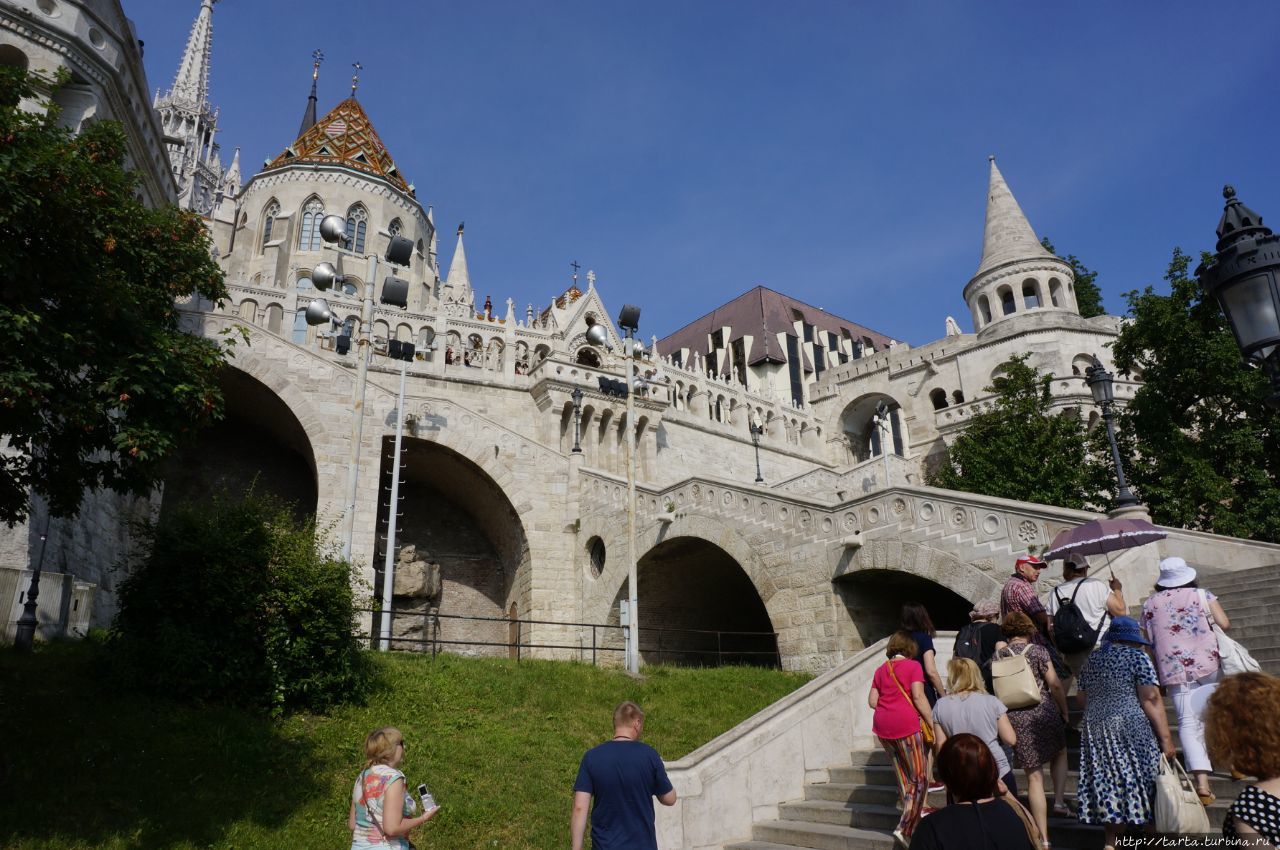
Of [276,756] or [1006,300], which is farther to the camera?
[1006,300]

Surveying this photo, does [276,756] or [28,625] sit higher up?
[28,625]

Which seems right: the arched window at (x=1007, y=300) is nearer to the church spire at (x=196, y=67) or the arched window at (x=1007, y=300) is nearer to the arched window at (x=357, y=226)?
the arched window at (x=357, y=226)

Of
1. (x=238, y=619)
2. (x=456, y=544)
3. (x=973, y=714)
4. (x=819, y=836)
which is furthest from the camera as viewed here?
(x=456, y=544)

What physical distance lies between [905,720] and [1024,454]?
22169 millimetres

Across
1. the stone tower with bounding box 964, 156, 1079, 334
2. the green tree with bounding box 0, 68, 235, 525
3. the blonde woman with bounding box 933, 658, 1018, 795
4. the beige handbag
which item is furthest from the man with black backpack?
the stone tower with bounding box 964, 156, 1079, 334

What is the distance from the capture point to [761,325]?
57500 mm

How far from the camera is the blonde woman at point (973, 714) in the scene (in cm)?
489

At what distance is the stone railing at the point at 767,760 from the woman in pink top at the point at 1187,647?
357 centimetres

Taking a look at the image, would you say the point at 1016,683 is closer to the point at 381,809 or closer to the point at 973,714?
the point at 973,714

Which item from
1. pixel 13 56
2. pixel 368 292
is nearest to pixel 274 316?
pixel 13 56

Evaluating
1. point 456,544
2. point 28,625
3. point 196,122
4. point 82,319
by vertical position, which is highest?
point 196,122

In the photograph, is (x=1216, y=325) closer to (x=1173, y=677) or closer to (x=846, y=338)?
(x=1173, y=677)

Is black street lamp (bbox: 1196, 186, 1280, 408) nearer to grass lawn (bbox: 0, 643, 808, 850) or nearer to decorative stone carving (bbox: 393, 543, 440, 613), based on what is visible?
grass lawn (bbox: 0, 643, 808, 850)

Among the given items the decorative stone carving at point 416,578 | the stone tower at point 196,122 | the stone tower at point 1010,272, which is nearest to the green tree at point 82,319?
the decorative stone carving at point 416,578
